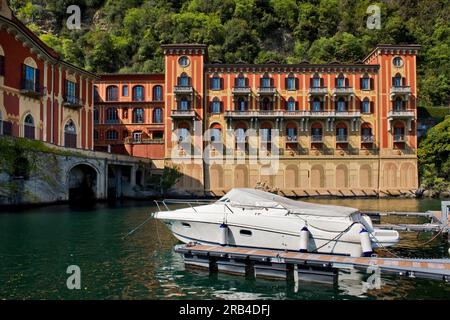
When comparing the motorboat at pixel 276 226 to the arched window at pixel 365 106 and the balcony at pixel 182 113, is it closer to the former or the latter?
the balcony at pixel 182 113

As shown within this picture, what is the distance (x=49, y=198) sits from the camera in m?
45.8

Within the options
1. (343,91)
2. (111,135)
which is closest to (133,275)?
(343,91)

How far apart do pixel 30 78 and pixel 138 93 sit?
2598cm

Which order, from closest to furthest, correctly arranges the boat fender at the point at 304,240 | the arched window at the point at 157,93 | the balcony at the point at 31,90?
the boat fender at the point at 304,240
the balcony at the point at 31,90
the arched window at the point at 157,93

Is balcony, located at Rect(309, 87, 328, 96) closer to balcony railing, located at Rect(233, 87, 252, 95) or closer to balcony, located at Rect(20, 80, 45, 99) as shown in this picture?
balcony railing, located at Rect(233, 87, 252, 95)

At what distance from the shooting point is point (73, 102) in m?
56.5

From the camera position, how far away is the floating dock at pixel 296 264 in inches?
592

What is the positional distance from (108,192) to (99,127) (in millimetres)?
16392

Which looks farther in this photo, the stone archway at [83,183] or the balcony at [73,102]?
the balcony at [73,102]

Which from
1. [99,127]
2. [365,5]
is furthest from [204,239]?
[365,5]

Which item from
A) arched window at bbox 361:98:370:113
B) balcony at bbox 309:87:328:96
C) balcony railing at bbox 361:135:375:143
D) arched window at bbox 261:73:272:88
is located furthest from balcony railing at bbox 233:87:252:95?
balcony railing at bbox 361:135:375:143

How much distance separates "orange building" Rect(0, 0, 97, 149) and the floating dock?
35.0 m

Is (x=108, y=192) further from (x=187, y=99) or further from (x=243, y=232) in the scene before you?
(x=243, y=232)

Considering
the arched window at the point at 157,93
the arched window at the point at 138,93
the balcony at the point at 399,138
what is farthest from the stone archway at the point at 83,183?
the balcony at the point at 399,138
